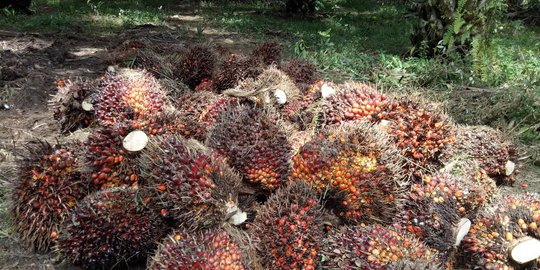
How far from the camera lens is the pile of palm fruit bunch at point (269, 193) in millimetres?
2043

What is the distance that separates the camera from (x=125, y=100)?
2.84 meters

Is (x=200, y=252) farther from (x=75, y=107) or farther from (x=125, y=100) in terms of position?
(x=75, y=107)

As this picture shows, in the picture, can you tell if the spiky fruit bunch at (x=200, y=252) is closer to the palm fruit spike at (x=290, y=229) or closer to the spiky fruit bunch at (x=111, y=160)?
the palm fruit spike at (x=290, y=229)

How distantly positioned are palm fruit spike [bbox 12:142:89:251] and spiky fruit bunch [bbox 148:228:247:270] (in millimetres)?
677

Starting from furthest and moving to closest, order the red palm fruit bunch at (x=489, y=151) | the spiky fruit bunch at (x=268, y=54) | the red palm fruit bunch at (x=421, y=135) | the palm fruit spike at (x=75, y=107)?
the spiky fruit bunch at (x=268, y=54)
the palm fruit spike at (x=75, y=107)
the red palm fruit bunch at (x=489, y=151)
the red palm fruit bunch at (x=421, y=135)

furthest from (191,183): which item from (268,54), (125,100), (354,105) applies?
(268,54)

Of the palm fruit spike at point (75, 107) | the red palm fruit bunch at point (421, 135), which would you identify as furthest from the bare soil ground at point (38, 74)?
the red palm fruit bunch at point (421, 135)

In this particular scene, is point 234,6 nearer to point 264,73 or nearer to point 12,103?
point 12,103

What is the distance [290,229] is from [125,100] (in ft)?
4.59

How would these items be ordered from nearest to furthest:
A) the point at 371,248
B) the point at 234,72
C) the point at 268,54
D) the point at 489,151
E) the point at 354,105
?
the point at 371,248
the point at 354,105
the point at 489,151
the point at 234,72
the point at 268,54

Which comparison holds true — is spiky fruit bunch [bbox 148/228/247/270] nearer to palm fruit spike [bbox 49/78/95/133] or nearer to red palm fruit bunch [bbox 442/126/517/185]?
palm fruit spike [bbox 49/78/95/133]

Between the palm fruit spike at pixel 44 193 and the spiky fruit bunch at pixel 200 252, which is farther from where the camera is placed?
the palm fruit spike at pixel 44 193

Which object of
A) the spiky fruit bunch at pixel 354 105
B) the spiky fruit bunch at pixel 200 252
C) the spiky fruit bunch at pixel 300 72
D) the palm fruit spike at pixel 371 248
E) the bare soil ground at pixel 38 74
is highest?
the spiky fruit bunch at pixel 354 105

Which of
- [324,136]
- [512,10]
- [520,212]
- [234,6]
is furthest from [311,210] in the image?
[512,10]
